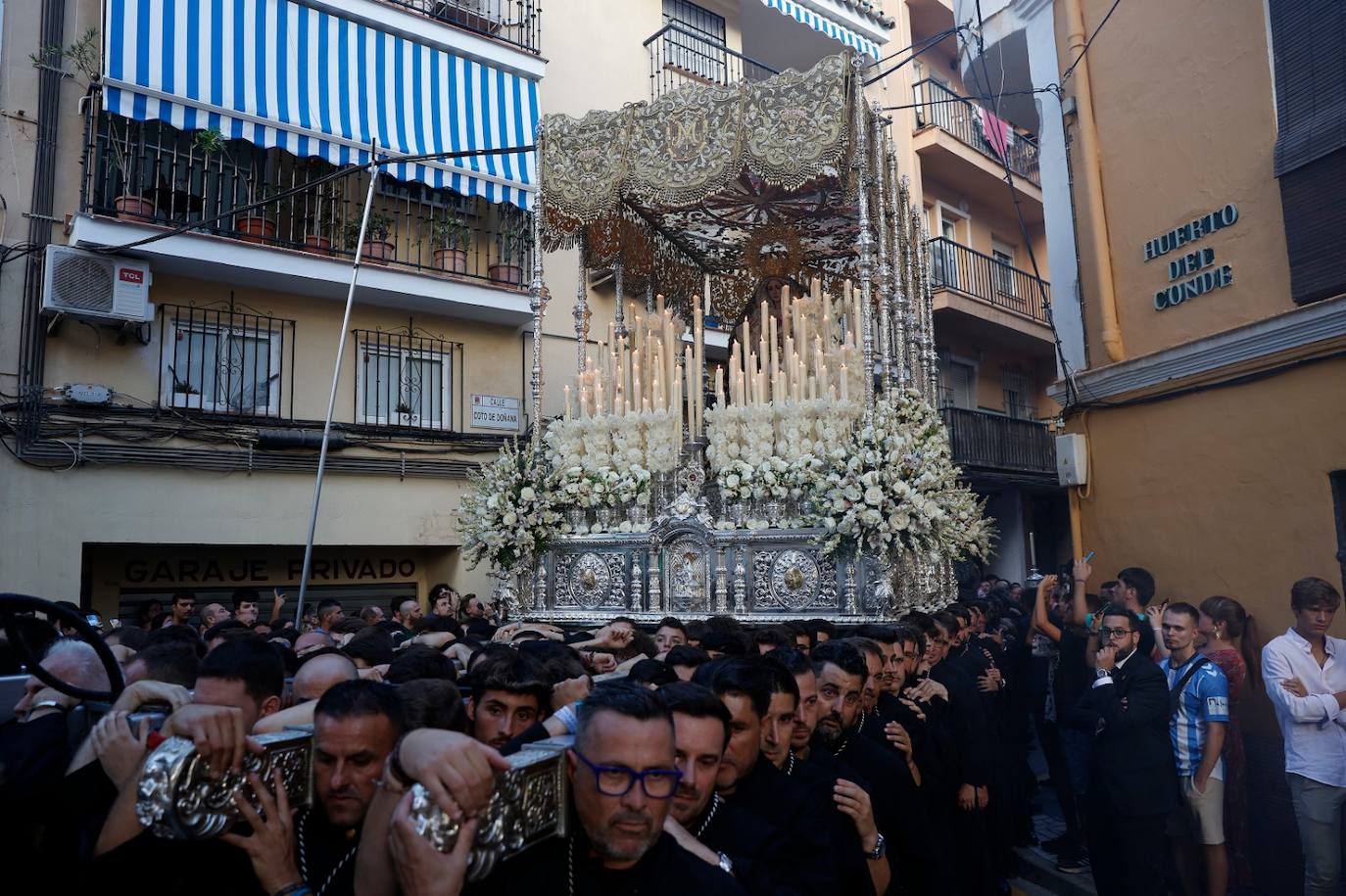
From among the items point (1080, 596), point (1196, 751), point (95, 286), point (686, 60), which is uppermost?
point (686, 60)

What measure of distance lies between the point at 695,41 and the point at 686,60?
0.42m

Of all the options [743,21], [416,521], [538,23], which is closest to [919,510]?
[416,521]

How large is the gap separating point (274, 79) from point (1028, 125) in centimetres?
1353

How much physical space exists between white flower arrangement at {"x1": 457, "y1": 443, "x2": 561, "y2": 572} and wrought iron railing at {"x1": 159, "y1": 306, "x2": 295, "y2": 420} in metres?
3.58

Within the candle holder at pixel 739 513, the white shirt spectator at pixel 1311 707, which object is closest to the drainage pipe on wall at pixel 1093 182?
the candle holder at pixel 739 513

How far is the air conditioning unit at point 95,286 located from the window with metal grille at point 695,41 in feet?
26.2

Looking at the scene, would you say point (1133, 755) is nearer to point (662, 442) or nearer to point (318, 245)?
point (662, 442)

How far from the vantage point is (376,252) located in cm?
1069

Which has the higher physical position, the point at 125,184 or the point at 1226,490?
the point at 125,184

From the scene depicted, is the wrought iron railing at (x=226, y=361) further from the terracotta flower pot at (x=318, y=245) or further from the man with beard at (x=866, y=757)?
the man with beard at (x=866, y=757)

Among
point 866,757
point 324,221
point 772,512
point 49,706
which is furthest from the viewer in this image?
point 324,221

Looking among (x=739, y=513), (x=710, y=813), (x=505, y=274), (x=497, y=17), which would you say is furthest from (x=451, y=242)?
(x=710, y=813)

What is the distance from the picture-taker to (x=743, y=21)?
15367mm

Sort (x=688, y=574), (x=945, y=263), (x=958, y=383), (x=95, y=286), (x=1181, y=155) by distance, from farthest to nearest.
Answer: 1. (x=958, y=383)
2. (x=945, y=263)
3. (x=95, y=286)
4. (x=1181, y=155)
5. (x=688, y=574)
